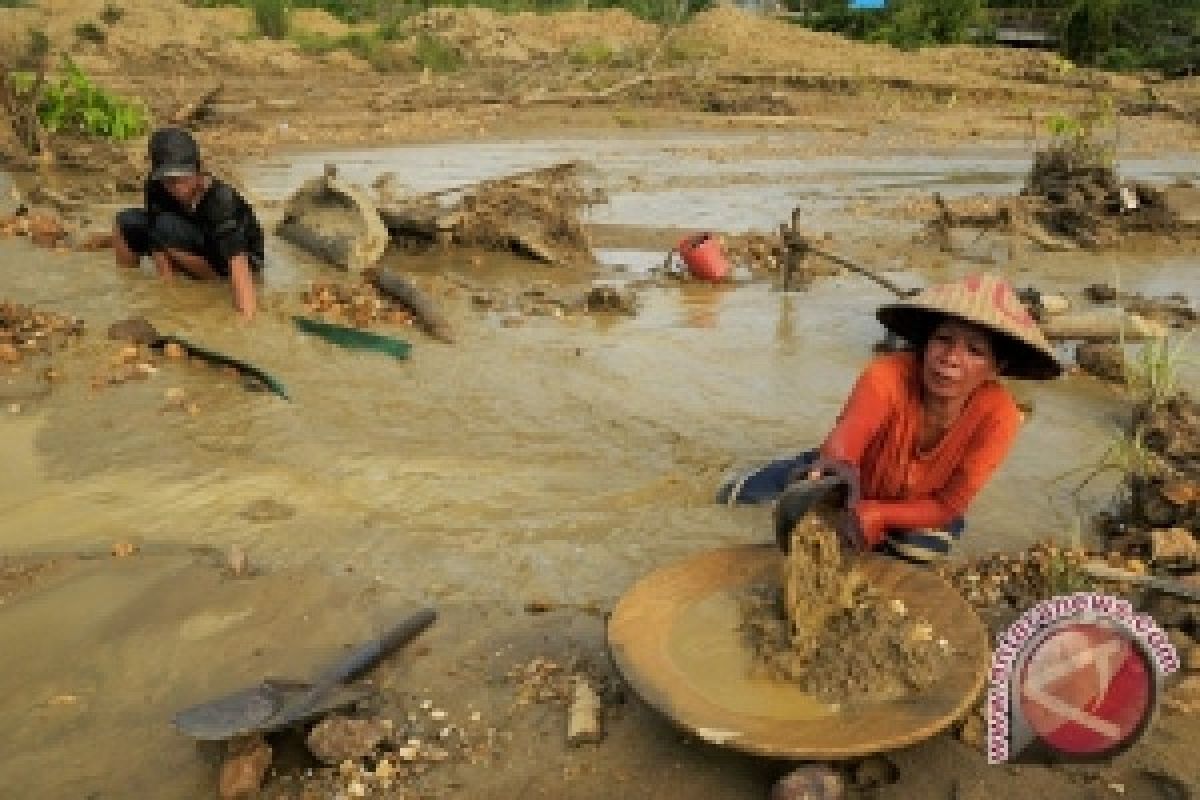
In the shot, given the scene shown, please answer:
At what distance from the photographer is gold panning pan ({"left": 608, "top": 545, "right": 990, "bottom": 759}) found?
2.26 m

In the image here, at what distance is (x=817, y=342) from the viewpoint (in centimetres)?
639

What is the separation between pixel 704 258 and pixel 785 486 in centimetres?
363

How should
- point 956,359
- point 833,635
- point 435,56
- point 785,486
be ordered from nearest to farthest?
point 833,635 < point 956,359 < point 785,486 < point 435,56

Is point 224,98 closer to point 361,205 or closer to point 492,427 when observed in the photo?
point 361,205

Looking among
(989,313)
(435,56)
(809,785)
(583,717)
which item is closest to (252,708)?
(583,717)

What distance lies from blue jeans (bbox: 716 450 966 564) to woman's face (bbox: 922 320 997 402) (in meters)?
0.47

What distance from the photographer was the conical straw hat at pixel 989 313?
2746 millimetres

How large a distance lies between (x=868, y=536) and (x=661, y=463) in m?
1.56

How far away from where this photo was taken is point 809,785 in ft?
7.61

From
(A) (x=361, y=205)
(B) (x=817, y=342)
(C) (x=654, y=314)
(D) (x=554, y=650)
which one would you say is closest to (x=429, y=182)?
(A) (x=361, y=205)

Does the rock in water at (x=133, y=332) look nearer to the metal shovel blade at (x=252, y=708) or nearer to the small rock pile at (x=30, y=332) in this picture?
the small rock pile at (x=30, y=332)

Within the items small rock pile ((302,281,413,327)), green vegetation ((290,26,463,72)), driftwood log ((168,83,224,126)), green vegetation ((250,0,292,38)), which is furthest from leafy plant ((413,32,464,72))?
small rock pile ((302,281,413,327))

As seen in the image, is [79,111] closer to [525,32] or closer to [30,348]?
[30,348]

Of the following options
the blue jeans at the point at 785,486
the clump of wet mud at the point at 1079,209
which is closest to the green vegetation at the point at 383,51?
the clump of wet mud at the point at 1079,209
